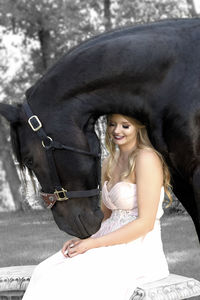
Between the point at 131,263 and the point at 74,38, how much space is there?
12.8 meters

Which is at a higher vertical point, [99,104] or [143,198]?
[99,104]

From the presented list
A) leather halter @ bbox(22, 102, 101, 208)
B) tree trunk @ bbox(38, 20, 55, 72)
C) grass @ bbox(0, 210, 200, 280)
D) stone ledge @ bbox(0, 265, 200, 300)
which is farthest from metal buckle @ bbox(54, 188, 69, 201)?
tree trunk @ bbox(38, 20, 55, 72)

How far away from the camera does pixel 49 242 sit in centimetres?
769

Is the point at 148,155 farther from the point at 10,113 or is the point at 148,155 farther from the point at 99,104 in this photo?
the point at 10,113

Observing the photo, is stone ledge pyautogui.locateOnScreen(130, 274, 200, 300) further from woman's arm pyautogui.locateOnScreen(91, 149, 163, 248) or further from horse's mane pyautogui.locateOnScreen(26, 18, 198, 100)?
horse's mane pyautogui.locateOnScreen(26, 18, 198, 100)

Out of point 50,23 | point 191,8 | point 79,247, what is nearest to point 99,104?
point 79,247

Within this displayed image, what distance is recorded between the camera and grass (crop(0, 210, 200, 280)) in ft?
19.3

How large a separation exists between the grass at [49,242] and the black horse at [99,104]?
301 cm

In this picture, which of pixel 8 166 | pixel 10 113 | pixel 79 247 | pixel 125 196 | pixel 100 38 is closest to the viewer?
pixel 10 113

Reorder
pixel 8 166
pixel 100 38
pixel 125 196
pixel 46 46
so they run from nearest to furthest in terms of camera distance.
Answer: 1. pixel 100 38
2. pixel 125 196
3. pixel 8 166
4. pixel 46 46

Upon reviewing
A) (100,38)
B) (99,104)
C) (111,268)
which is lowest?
(111,268)

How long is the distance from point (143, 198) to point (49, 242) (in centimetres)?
530

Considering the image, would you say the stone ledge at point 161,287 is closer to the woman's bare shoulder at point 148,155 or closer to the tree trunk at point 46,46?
the woman's bare shoulder at point 148,155

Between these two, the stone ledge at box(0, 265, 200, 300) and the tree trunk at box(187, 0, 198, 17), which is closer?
the stone ledge at box(0, 265, 200, 300)
